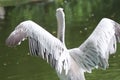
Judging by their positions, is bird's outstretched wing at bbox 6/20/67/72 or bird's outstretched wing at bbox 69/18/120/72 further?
bird's outstretched wing at bbox 69/18/120/72

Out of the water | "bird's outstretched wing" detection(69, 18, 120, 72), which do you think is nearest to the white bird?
"bird's outstretched wing" detection(69, 18, 120, 72)

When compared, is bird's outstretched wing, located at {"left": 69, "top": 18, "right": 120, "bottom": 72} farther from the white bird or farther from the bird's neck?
the bird's neck

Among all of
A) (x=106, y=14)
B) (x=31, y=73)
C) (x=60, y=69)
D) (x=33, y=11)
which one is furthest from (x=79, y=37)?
(x=33, y=11)

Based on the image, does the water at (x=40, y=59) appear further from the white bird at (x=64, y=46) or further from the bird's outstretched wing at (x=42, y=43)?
the bird's outstretched wing at (x=42, y=43)

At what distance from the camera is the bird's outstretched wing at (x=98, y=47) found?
30.4ft

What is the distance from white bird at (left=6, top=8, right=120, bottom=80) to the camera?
8.73 m

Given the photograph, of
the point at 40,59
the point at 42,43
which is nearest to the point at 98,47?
the point at 42,43

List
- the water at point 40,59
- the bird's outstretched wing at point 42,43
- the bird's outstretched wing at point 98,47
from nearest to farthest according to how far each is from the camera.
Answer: the bird's outstretched wing at point 42,43, the bird's outstretched wing at point 98,47, the water at point 40,59

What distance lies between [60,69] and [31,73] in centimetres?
485

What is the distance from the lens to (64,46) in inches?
353

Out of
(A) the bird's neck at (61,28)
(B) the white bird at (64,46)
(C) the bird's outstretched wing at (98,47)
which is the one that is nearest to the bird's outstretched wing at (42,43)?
(B) the white bird at (64,46)

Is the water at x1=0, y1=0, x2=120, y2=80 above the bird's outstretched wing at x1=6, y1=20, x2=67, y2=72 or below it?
below

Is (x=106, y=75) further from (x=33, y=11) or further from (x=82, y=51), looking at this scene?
(x=33, y=11)

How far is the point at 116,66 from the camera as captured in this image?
13.1 metres
